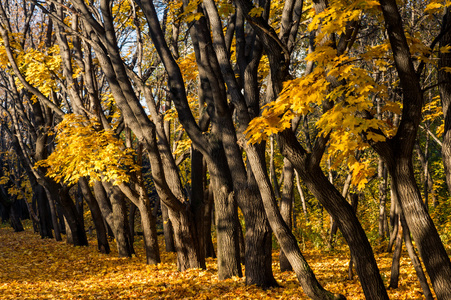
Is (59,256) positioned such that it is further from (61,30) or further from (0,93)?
(0,93)

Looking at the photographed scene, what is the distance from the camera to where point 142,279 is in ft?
26.5

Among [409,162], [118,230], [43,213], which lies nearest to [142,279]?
[118,230]

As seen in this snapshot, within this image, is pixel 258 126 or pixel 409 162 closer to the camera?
pixel 409 162

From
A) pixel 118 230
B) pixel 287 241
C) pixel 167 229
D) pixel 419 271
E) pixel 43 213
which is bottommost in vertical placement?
pixel 419 271

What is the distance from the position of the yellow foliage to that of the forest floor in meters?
2.17

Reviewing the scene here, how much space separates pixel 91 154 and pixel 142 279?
9.48 ft

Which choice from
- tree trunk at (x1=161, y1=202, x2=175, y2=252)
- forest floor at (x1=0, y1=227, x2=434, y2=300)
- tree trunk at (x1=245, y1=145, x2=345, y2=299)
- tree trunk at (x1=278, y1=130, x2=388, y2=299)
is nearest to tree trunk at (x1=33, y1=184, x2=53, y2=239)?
forest floor at (x1=0, y1=227, x2=434, y2=300)

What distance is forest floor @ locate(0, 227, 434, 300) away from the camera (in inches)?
257

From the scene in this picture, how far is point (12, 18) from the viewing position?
1389 centimetres

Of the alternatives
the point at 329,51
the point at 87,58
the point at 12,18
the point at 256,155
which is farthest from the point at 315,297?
the point at 12,18

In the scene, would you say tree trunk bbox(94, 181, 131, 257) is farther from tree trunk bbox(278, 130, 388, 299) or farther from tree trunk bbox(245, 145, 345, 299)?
tree trunk bbox(278, 130, 388, 299)

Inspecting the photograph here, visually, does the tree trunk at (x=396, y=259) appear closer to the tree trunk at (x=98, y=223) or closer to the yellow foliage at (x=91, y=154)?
the yellow foliage at (x=91, y=154)

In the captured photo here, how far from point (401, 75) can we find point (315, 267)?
628cm

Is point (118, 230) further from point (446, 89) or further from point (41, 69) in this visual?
point (446, 89)
